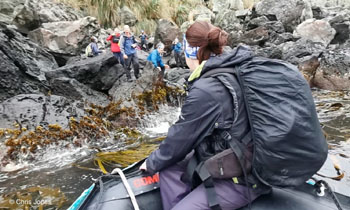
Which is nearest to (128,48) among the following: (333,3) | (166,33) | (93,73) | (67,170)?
(93,73)

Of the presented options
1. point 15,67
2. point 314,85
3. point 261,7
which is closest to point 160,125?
point 15,67

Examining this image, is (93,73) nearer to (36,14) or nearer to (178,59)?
(178,59)

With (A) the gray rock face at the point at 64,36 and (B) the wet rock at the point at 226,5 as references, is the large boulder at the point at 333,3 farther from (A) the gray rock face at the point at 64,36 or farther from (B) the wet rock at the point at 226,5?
(A) the gray rock face at the point at 64,36

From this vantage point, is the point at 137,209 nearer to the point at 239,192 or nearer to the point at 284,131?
the point at 239,192

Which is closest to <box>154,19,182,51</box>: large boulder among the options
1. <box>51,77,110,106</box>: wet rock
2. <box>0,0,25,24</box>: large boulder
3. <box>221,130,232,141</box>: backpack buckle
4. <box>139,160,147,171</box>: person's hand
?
<box>0,0,25,24</box>: large boulder

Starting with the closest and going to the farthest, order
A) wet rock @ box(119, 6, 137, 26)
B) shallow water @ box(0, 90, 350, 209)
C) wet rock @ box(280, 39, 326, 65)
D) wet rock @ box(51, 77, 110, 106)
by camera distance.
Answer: shallow water @ box(0, 90, 350, 209)
wet rock @ box(51, 77, 110, 106)
wet rock @ box(280, 39, 326, 65)
wet rock @ box(119, 6, 137, 26)

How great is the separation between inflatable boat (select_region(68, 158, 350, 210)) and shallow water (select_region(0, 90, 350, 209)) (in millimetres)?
1888

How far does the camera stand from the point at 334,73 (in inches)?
442

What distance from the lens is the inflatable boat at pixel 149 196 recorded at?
2.04m

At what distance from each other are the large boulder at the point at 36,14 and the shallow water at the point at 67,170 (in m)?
10.8

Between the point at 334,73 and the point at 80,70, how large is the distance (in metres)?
9.08

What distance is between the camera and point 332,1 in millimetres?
35531

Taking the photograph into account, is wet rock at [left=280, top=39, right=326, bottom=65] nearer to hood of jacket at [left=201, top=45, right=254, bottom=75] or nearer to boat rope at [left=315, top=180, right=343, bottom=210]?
boat rope at [left=315, top=180, right=343, bottom=210]

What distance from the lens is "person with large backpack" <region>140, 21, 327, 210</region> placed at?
5.83ft
